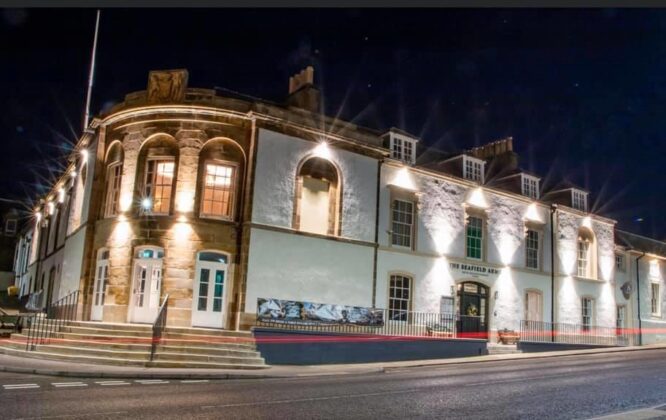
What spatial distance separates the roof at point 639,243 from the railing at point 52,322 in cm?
2943

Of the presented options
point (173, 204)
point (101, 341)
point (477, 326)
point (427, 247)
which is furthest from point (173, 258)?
point (477, 326)

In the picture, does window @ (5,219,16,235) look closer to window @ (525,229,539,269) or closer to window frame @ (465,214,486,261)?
window frame @ (465,214,486,261)

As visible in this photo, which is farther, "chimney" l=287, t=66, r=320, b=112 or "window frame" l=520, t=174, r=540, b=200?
"window frame" l=520, t=174, r=540, b=200

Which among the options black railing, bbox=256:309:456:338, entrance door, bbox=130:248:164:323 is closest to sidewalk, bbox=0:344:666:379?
black railing, bbox=256:309:456:338

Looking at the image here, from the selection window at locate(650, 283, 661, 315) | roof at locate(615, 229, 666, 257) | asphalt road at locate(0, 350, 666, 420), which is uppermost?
roof at locate(615, 229, 666, 257)


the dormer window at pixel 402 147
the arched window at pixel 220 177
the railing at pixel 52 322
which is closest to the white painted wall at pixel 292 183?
the arched window at pixel 220 177

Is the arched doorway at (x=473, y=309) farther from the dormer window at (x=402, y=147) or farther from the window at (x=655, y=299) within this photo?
the window at (x=655, y=299)

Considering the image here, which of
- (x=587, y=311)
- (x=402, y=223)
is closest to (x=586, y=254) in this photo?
(x=587, y=311)

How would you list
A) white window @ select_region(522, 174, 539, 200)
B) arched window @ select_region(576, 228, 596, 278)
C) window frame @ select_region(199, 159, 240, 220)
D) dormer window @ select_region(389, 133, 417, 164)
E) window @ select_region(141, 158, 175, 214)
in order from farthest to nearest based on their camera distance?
arched window @ select_region(576, 228, 596, 278) < white window @ select_region(522, 174, 539, 200) < dormer window @ select_region(389, 133, 417, 164) < window @ select_region(141, 158, 175, 214) < window frame @ select_region(199, 159, 240, 220)

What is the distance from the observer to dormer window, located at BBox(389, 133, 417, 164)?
24.4m

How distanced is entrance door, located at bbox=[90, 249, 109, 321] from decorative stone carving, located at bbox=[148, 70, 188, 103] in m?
5.71

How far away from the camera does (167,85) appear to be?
19.9m

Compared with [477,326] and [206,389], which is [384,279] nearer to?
[477,326]

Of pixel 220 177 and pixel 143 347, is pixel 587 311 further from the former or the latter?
pixel 143 347
